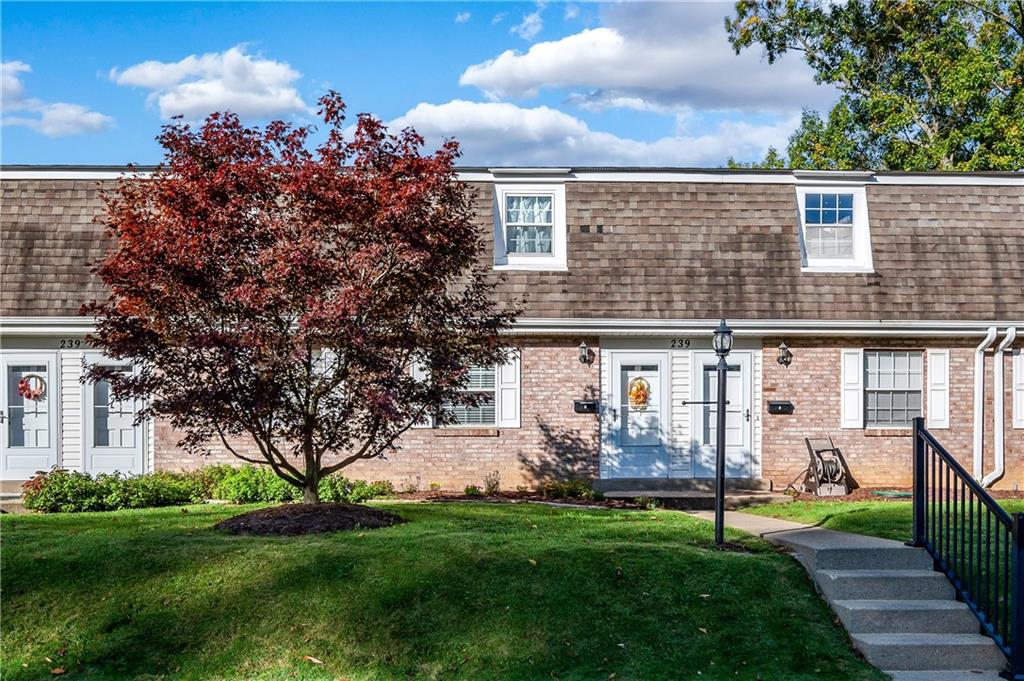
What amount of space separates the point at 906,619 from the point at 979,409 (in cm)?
960

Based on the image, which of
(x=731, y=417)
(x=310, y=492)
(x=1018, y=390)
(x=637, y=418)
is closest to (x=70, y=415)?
(x=310, y=492)

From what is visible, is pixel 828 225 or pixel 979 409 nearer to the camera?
pixel 979 409

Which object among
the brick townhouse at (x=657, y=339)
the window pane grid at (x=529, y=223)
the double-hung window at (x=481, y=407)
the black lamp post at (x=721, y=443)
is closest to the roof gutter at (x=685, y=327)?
the brick townhouse at (x=657, y=339)

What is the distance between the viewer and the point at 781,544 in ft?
32.2

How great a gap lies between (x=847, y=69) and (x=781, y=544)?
21324mm

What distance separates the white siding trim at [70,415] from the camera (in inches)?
638

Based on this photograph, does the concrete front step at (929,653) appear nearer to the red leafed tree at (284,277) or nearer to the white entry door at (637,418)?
the red leafed tree at (284,277)

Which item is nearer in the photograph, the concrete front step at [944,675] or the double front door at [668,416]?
the concrete front step at [944,675]

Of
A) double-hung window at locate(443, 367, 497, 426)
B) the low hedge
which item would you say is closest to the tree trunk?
the low hedge

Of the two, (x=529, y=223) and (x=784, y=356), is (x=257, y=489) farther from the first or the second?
(x=784, y=356)

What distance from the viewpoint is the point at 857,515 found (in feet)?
39.7

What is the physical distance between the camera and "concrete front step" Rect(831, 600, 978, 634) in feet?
26.7

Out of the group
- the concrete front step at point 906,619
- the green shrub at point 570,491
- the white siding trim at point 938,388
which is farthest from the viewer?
the white siding trim at point 938,388

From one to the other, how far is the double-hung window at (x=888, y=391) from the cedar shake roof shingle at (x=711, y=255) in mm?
807
